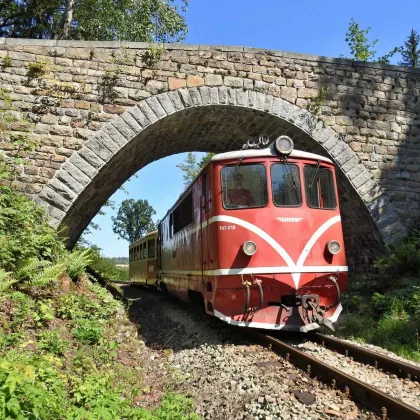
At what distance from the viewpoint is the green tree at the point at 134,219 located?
82.2m

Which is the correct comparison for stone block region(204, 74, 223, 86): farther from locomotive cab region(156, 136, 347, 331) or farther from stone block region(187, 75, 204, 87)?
locomotive cab region(156, 136, 347, 331)

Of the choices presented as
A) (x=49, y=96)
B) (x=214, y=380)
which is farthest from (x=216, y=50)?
(x=214, y=380)

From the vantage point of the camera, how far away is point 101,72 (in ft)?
31.9

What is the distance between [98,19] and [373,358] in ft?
60.1

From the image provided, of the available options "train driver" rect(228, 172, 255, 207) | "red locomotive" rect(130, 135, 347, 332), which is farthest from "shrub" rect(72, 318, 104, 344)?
"train driver" rect(228, 172, 255, 207)

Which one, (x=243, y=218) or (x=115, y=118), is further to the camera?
(x=115, y=118)

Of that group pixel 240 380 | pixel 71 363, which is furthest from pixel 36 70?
pixel 240 380

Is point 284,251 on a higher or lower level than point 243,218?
lower

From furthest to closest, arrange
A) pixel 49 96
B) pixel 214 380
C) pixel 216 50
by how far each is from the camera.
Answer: pixel 216 50 < pixel 49 96 < pixel 214 380

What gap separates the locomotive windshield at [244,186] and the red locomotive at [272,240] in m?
0.02

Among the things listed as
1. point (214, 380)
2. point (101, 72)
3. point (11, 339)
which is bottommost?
point (214, 380)

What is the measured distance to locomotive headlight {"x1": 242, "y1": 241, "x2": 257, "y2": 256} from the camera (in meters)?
6.11

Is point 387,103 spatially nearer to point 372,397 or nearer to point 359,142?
point 359,142

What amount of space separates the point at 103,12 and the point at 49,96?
11.1 metres
